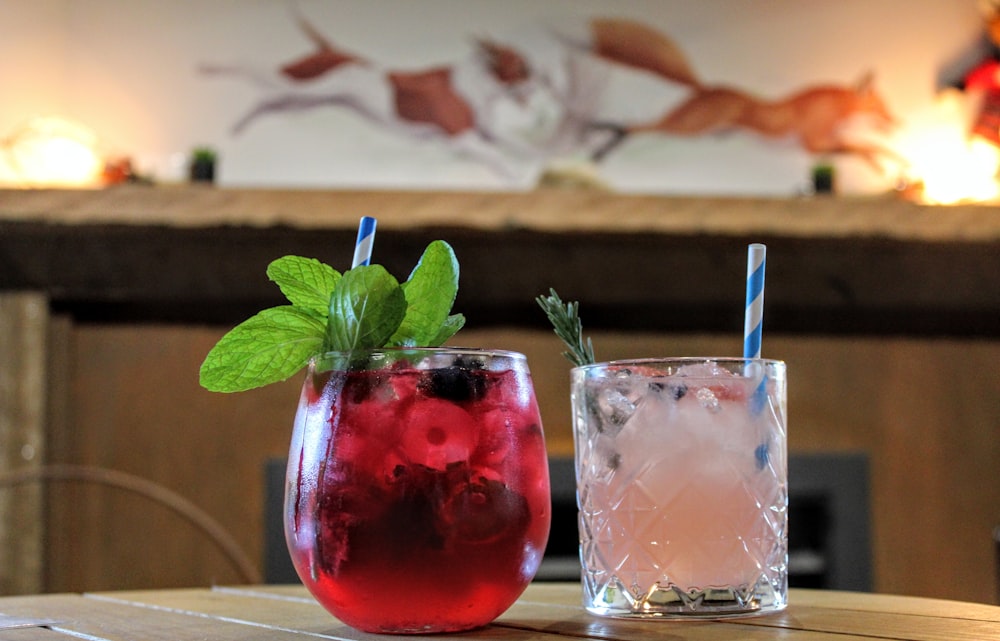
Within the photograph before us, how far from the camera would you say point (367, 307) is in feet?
2.03

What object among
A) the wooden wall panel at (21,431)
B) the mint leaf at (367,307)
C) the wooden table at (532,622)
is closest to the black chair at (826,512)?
the wooden wall panel at (21,431)

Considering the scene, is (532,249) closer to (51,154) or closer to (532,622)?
(51,154)

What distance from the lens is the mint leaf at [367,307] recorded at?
0.61 meters

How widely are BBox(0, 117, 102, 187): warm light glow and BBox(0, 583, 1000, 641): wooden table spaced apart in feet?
6.16

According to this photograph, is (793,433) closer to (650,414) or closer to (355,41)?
(355,41)

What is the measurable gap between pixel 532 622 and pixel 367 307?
0.74 feet

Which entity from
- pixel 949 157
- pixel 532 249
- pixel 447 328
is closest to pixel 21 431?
pixel 532 249

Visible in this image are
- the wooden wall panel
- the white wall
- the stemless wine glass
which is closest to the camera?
the stemless wine glass

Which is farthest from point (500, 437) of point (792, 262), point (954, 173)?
point (954, 173)

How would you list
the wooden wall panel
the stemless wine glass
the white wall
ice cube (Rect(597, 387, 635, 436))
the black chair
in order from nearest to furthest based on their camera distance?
the stemless wine glass, ice cube (Rect(597, 387, 635, 436)), the wooden wall panel, the black chair, the white wall

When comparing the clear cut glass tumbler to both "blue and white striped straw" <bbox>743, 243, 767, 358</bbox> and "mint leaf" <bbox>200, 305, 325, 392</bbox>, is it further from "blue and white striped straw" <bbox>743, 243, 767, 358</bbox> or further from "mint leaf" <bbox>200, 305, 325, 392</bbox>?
"mint leaf" <bbox>200, 305, 325, 392</bbox>

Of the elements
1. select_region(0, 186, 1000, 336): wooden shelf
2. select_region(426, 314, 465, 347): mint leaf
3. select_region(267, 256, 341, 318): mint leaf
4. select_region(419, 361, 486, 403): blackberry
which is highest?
select_region(0, 186, 1000, 336): wooden shelf

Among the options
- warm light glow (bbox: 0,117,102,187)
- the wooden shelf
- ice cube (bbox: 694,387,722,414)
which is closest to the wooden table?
ice cube (bbox: 694,387,722,414)

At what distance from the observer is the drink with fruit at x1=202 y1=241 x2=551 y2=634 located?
1.95ft
